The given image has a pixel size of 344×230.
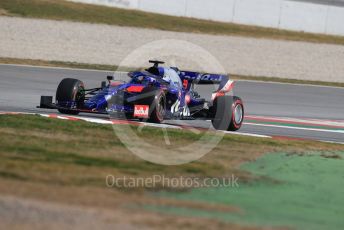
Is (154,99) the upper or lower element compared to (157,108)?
upper

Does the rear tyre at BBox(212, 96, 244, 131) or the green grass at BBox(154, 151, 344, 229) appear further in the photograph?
the rear tyre at BBox(212, 96, 244, 131)

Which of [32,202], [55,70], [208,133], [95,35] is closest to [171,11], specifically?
[95,35]

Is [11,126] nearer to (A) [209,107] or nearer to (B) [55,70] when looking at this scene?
(A) [209,107]

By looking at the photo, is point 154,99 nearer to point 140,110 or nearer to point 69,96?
point 140,110

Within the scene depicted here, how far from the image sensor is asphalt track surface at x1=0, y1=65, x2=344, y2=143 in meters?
16.2

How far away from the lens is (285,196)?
8.47 meters

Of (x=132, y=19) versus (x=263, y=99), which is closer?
(x=263, y=99)

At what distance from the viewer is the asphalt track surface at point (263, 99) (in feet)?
53.1

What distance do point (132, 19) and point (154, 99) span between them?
2164 centimetres

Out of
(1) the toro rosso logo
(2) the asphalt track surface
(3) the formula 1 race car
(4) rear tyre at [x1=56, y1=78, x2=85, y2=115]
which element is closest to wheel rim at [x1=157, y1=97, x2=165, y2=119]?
(3) the formula 1 race car

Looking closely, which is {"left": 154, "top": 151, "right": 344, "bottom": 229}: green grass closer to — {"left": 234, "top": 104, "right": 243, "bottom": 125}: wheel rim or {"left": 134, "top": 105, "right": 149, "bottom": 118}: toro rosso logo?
{"left": 134, "top": 105, "right": 149, "bottom": 118}: toro rosso logo

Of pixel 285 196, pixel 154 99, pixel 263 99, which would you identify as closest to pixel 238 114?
pixel 154 99

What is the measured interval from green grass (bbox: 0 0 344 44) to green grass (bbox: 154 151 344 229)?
22338 mm

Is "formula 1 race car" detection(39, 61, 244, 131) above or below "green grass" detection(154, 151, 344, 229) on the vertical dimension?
above
